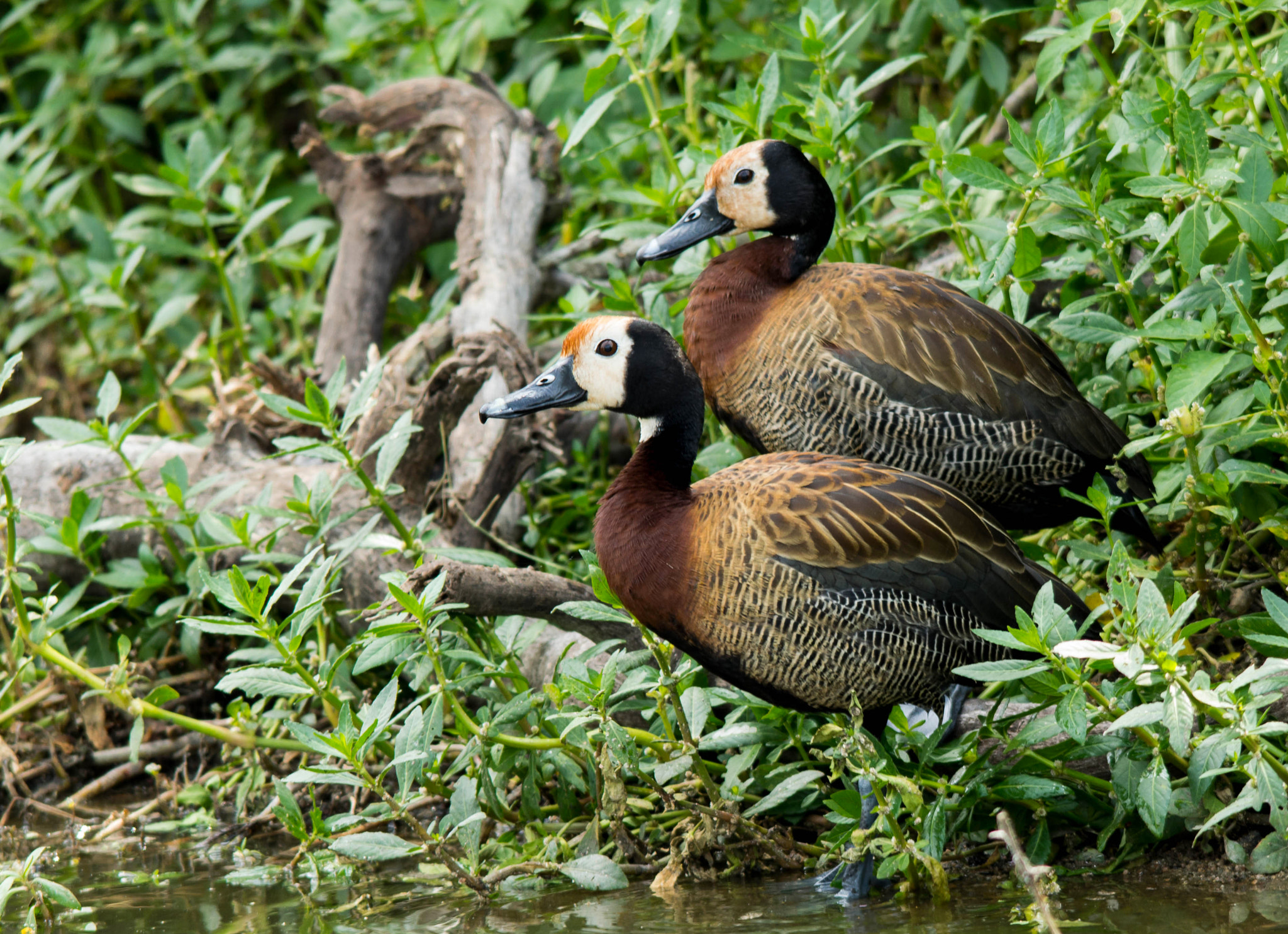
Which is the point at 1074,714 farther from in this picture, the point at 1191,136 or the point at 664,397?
the point at 1191,136

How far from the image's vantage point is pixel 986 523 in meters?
3.73

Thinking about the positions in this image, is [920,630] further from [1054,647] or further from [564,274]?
[564,274]

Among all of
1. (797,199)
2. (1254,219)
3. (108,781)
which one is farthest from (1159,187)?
(108,781)

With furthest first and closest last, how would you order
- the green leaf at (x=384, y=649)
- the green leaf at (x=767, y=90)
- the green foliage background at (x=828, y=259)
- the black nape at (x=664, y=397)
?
1. the green leaf at (x=767, y=90)
2. the black nape at (x=664, y=397)
3. the green leaf at (x=384, y=649)
4. the green foliage background at (x=828, y=259)

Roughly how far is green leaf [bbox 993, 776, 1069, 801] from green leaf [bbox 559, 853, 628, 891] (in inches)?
38.4

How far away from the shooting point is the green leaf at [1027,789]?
3.36 meters

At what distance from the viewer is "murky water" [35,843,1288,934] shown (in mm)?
3215

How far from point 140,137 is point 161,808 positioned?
13.9ft

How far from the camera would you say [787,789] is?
3.63 metres

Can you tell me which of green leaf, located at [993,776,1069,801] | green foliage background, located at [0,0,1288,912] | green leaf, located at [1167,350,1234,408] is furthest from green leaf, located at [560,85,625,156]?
green leaf, located at [993,776,1069,801]

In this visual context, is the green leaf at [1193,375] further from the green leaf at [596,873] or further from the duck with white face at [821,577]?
the green leaf at [596,873]

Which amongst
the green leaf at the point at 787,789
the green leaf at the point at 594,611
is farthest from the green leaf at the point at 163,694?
the green leaf at the point at 787,789

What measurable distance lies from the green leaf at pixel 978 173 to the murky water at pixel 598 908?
1.94 m

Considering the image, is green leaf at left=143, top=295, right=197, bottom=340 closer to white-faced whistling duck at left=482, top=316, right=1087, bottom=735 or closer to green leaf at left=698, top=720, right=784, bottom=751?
white-faced whistling duck at left=482, top=316, right=1087, bottom=735
